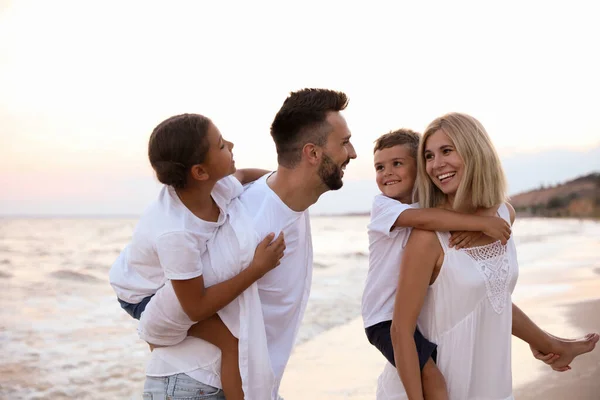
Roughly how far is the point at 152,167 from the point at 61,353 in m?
6.72

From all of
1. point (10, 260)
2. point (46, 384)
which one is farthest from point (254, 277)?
point (10, 260)

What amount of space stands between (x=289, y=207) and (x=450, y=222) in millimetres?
723

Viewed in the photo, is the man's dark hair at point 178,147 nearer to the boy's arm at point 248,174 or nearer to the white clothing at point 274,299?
the white clothing at point 274,299

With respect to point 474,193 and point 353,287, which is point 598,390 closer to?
point 474,193

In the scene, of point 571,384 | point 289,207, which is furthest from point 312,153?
point 571,384

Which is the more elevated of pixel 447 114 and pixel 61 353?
pixel 447 114

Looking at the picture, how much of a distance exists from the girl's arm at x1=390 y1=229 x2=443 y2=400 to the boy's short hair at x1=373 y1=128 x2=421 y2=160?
2.10 feet

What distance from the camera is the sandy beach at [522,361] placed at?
5.28 m

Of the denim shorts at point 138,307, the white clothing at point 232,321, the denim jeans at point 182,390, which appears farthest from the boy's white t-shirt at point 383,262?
the denim shorts at point 138,307

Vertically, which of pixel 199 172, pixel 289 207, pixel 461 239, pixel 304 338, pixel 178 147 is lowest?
pixel 304 338

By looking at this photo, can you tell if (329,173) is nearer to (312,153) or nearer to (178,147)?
(312,153)

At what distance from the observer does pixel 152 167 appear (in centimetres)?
271

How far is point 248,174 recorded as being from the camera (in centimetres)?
341

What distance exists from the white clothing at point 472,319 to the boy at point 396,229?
0.19 feet
